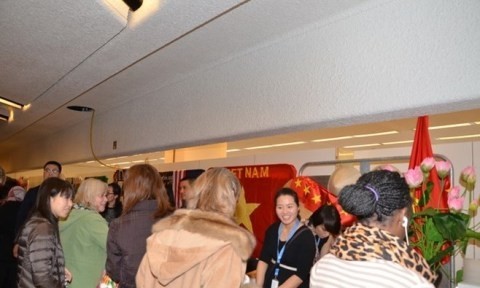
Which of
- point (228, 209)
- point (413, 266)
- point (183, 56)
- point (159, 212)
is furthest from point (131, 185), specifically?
point (413, 266)

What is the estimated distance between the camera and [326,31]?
89.7 inches

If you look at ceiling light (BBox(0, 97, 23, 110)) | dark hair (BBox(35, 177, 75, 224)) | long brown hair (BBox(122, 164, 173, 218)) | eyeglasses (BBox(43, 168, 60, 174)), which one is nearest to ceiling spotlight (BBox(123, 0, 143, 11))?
long brown hair (BBox(122, 164, 173, 218))

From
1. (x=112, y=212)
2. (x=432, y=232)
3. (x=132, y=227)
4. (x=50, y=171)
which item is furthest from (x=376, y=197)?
(x=112, y=212)

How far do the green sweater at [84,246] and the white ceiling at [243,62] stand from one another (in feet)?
3.31

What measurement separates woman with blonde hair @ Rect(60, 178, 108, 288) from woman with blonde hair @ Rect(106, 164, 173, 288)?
0.25 m

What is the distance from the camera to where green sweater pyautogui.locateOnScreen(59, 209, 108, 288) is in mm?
2457

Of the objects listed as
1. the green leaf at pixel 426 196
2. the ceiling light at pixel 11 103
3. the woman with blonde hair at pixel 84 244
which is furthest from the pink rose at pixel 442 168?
the ceiling light at pixel 11 103

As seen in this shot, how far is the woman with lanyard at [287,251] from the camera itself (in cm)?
256

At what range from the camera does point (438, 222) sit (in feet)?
5.85

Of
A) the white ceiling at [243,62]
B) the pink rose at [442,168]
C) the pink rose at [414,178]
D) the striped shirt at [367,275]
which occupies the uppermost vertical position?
the white ceiling at [243,62]

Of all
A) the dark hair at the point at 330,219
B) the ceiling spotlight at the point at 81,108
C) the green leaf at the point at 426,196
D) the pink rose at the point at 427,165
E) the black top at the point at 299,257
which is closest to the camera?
the pink rose at the point at 427,165

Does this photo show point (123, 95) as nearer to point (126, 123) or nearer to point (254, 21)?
point (126, 123)

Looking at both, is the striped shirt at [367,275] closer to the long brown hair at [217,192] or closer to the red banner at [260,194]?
the long brown hair at [217,192]

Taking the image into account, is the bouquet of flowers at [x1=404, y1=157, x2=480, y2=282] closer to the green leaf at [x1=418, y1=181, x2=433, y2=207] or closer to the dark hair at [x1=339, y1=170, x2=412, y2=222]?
the green leaf at [x1=418, y1=181, x2=433, y2=207]
